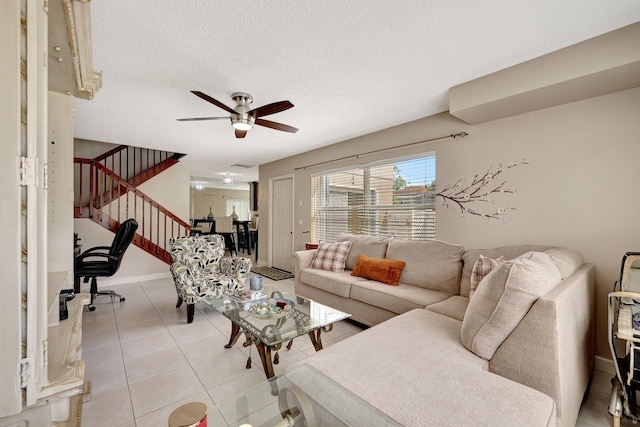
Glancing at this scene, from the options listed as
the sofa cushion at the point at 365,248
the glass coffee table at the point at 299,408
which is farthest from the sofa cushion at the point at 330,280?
the glass coffee table at the point at 299,408

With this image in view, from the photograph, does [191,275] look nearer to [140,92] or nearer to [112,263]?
[112,263]

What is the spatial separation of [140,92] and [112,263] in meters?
2.30

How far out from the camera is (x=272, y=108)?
2.40 m

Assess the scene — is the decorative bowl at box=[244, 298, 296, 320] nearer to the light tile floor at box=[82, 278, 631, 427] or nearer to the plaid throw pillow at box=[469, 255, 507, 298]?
the light tile floor at box=[82, 278, 631, 427]

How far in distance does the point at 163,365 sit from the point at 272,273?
3178 millimetres

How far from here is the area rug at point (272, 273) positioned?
507cm

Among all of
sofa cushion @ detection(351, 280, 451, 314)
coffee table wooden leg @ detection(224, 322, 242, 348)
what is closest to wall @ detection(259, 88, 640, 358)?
sofa cushion @ detection(351, 280, 451, 314)

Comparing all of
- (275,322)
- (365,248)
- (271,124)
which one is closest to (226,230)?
(365,248)

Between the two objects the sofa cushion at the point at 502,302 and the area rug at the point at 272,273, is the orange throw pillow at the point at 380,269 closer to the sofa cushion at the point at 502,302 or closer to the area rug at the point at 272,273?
the sofa cushion at the point at 502,302

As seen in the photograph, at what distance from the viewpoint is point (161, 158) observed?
19.7 feet

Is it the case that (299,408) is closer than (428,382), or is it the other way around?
(299,408)

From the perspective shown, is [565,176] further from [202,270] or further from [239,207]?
[239,207]

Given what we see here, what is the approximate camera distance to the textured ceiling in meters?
1.61

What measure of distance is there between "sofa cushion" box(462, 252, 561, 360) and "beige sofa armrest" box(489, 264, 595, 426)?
0.04 m
